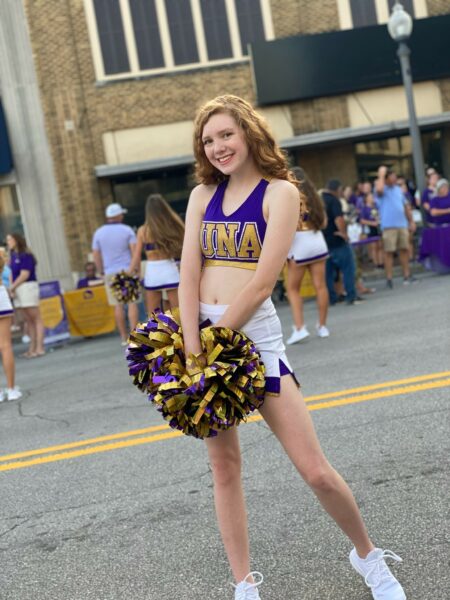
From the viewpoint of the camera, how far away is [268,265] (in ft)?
8.70

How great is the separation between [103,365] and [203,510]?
5.71 m

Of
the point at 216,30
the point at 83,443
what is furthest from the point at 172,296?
the point at 216,30

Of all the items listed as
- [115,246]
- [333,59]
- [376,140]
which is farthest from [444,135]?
[115,246]

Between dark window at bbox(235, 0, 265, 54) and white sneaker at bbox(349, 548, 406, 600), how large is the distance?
18.7m

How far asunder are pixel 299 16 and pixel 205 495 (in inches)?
712

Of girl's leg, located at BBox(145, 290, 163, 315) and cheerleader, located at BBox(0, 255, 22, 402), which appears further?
girl's leg, located at BBox(145, 290, 163, 315)

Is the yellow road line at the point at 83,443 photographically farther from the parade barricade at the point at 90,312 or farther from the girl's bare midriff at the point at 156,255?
the parade barricade at the point at 90,312

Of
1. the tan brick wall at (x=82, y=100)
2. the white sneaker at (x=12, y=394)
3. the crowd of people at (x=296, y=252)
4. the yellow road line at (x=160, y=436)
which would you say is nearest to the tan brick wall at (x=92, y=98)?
the tan brick wall at (x=82, y=100)

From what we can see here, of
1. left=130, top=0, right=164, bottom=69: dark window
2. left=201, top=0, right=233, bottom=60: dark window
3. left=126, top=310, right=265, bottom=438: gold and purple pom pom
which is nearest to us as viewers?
left=126, top=310, right=265, bottom=438: gold and purple pom pom

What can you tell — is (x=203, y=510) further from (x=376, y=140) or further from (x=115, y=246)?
(x=376, y=140)

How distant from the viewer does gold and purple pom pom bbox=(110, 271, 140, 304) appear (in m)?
9.95

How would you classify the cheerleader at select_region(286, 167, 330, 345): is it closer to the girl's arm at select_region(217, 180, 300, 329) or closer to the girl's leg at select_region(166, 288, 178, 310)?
the girl's leg at select_region(166, 288, 178, 310)

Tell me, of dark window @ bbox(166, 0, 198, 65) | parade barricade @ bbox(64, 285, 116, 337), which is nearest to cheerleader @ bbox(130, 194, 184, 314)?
parade barricade @ bbox(64, 285, 116, 337)

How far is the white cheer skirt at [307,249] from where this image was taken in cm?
838
